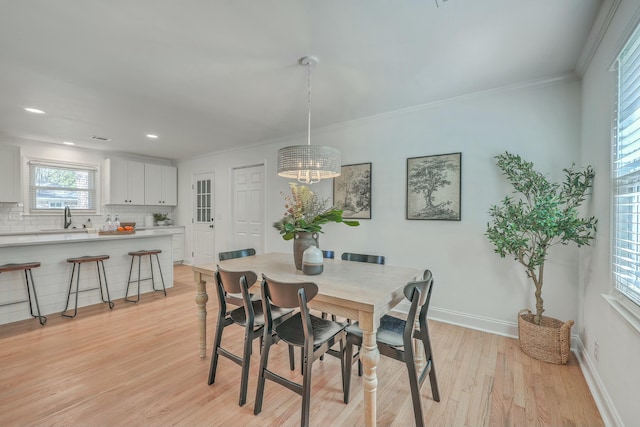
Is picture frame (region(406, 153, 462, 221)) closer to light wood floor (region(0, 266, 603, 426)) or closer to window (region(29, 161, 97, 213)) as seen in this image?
light wood floor (region(0, 266, 603, 426))

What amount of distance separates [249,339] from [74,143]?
5432 mm

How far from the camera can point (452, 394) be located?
191 centimetres

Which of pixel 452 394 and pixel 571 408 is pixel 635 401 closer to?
pixel 571 408

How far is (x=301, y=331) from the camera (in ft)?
5.84

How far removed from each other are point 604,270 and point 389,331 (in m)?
1.51

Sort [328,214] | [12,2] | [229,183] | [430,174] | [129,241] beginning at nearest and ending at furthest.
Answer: [12,2] < [328,214] < [430,174] < [129,241] < [229,183]

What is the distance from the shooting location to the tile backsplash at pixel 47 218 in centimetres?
457

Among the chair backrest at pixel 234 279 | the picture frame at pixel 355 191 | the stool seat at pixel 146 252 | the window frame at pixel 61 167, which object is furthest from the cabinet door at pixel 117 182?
the chair backrest at pixel 234 279

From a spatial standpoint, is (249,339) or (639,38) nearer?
(639,38)

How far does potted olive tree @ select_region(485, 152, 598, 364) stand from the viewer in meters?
2.17

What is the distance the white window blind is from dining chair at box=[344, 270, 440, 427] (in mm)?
1005

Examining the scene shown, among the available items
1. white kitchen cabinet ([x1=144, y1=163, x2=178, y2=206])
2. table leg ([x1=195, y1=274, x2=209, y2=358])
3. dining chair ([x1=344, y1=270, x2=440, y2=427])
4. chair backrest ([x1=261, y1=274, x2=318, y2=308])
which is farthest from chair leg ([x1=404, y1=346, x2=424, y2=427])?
white kitchen cabinet ([x1=144, y1=163, x2=178, y2=206])

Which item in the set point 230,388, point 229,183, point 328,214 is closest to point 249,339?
point 230,388

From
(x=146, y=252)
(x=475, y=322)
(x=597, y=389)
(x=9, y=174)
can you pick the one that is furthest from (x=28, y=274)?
(x=597, y=389)
